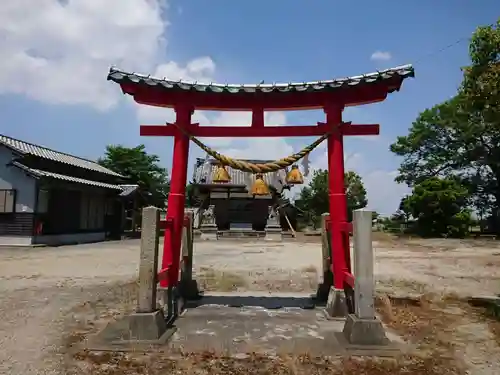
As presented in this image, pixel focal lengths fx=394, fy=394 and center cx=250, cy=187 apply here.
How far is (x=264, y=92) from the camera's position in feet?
22.3

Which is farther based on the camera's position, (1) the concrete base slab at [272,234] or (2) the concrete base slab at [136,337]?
(1) the concrete base slab at [272,234]

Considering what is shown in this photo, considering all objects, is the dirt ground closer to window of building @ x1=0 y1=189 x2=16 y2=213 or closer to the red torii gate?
the red torii gate

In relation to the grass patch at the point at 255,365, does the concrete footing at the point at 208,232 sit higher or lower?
higher

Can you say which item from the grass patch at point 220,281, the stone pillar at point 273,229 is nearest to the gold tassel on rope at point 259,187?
the grass patch at point 220,281

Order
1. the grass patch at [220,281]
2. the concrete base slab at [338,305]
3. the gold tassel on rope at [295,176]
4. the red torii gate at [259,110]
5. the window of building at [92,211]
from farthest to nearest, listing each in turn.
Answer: the window of building at [92,211], the grass patch at [220,281], the gold tassel on rope at [295,176], the red torii gate at [259,110], the concrete base slab at [338,305]

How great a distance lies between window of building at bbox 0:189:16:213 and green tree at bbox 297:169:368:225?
1143 inches

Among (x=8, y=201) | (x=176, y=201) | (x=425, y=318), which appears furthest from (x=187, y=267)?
(x=8, y=201)

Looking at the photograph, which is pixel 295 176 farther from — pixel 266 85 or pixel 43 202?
pixel 43 202

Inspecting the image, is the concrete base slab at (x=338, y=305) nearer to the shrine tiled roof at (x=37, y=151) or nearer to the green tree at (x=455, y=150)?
the shrine tiled roof at (x=37, y=151)

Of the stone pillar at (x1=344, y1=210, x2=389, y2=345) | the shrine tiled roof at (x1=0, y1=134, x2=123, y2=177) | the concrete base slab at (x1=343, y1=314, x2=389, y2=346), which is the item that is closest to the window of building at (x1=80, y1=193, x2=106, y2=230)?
the shrine tiled roof at (x1=0, y1=134, x2=123, y2=177)

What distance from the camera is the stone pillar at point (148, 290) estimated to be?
534cm

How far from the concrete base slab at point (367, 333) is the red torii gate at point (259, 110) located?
1.34m

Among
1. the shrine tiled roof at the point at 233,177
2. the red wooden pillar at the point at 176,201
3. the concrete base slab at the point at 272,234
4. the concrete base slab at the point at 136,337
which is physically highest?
the shrine tiled roof at the point at 233,177

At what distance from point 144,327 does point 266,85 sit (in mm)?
4331
